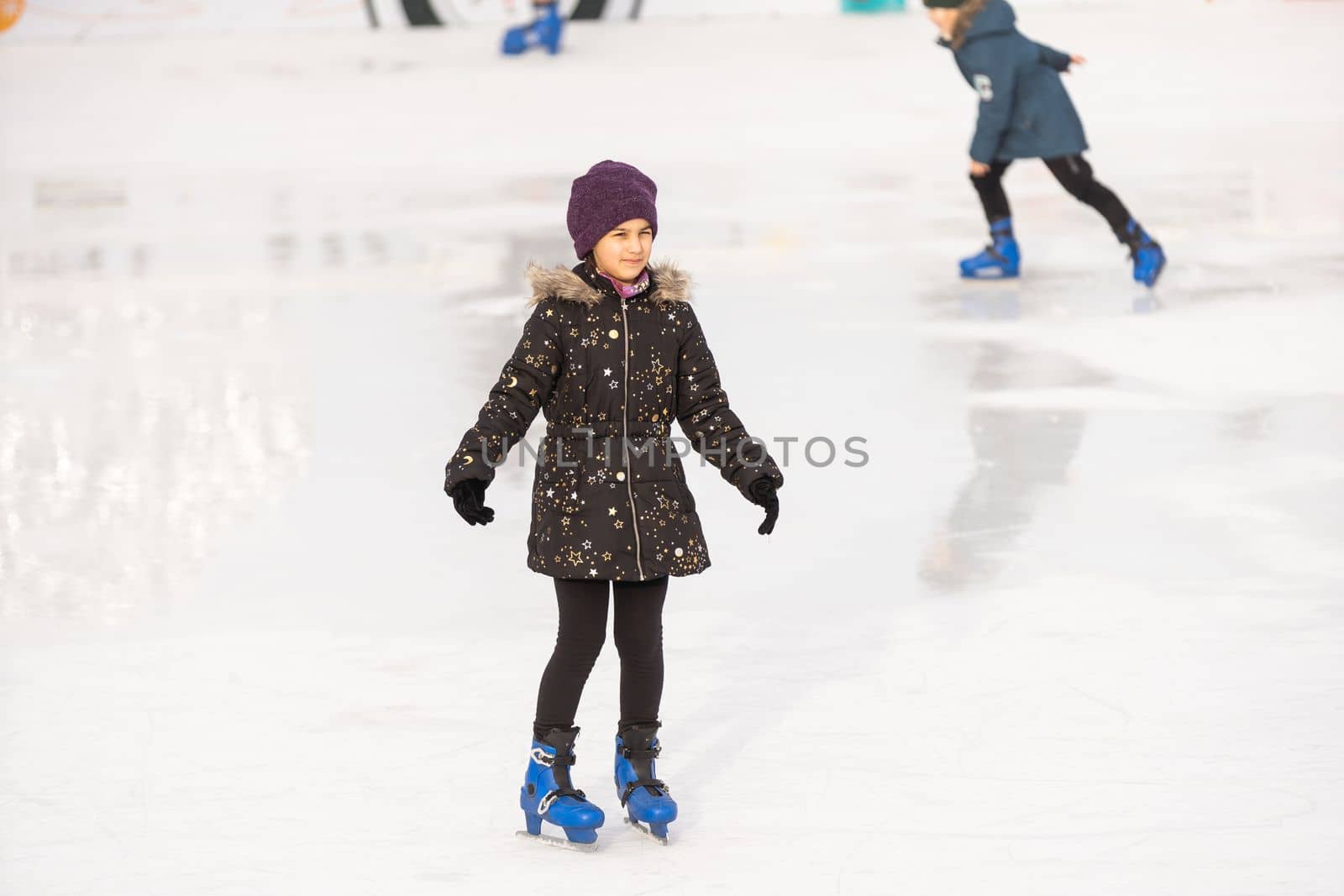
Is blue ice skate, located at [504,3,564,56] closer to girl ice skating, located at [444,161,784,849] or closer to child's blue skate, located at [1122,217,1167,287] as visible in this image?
child's blue skate, located at [1122,217,1167,287]

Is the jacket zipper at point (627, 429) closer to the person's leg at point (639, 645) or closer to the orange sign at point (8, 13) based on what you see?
the person's leg at point (639, 645)

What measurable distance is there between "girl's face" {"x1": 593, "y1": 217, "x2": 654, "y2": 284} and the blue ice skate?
48.4 feet

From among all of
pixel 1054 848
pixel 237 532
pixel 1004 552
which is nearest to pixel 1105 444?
pixel 1004 552

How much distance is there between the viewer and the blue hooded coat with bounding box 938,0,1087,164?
8.21 m

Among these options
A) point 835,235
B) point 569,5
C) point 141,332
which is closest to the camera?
point 141,332

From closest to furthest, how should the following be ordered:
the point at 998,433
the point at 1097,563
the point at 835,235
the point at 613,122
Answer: the point at 1097,563, the point at 998,433, the point at 835,235, the point at 613,122

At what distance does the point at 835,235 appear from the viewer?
1023 centimetres

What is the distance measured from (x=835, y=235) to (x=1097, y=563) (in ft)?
18.6

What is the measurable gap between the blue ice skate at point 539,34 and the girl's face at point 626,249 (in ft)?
48.4

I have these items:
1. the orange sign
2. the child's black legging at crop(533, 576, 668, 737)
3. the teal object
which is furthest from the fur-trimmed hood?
the orange sign

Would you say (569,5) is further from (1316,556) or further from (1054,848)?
(1054,848)

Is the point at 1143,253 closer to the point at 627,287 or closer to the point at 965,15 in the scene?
the point at 965,15

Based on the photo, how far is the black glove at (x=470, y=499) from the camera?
120 inches

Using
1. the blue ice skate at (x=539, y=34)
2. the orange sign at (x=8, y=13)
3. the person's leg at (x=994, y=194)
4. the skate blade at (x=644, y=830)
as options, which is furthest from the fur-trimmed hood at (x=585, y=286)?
the orange sign at (x=8, y=13)
